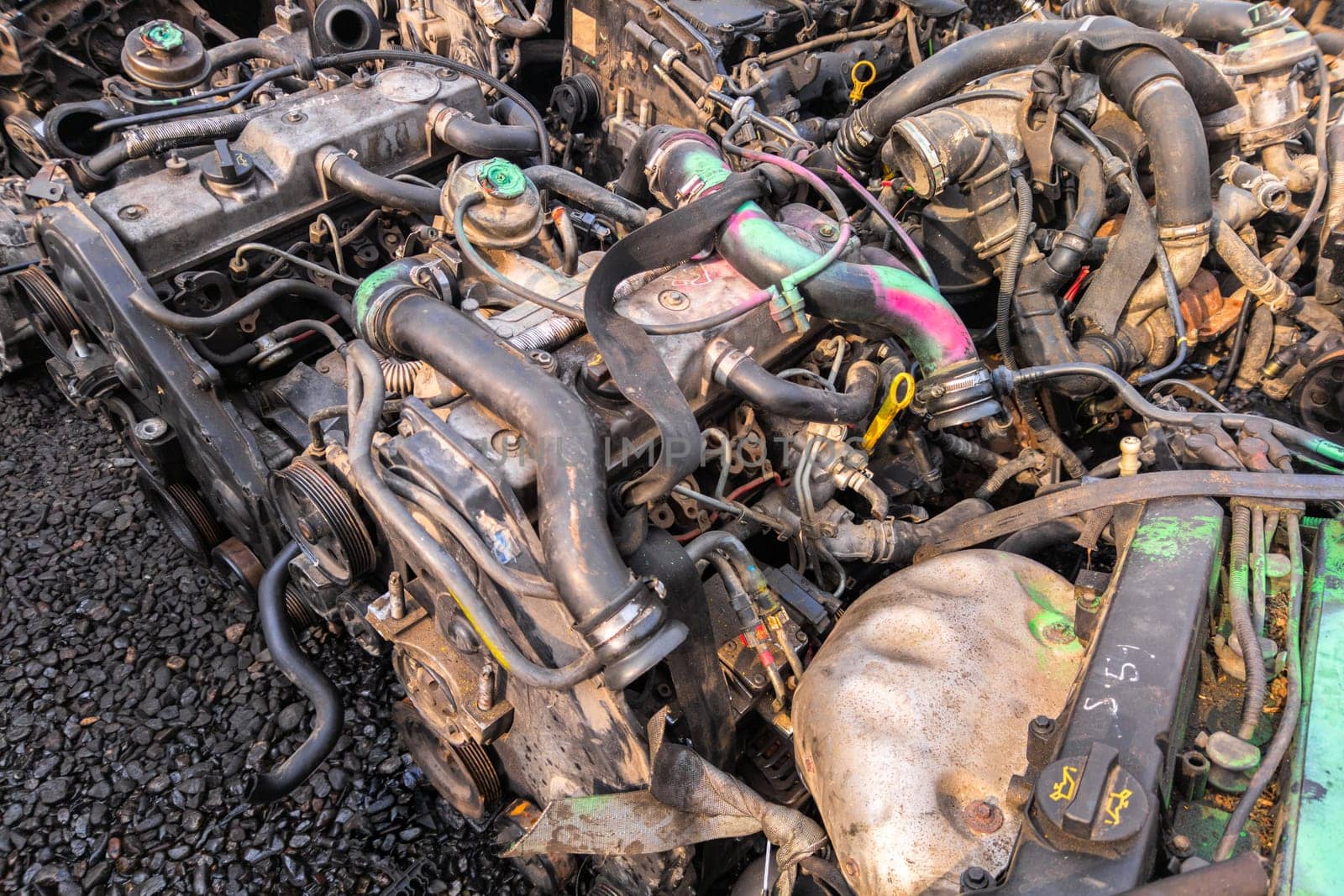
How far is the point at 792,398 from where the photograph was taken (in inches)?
84.3

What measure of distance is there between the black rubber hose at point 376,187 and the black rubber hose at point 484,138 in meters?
0.33

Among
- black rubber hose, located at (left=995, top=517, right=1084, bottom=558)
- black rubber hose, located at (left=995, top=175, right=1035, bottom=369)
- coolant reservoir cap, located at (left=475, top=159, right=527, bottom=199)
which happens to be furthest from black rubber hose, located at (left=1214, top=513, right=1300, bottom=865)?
coolant reservoir cap, located at (left=475, top=159, right=527, bottom=199)

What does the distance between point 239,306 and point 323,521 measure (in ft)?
2.71

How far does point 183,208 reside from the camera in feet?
9.75

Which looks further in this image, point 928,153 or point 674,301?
point 928,153

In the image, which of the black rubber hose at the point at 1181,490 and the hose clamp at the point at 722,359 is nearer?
the black rubber hose at the point at 1181,490

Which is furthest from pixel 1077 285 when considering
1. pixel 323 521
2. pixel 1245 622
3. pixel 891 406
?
pixel 323 521

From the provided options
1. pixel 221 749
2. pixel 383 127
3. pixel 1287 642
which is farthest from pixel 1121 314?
pixel 221 749

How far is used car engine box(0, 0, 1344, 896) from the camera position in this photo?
1731mm

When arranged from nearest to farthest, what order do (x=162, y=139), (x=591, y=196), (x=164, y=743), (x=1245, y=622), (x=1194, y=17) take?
(x=1245, y=622)
(x=591, y=196)
(x=164, y=743)
(x=162, y=139)
(x=1194, y=17)

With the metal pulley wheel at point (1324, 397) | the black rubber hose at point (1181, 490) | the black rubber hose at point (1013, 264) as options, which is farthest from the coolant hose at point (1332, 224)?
the black rubber hose at point (1181, 490)

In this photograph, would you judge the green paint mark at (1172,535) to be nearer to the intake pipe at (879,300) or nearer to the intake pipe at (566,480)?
the intake pipe at (879,300)

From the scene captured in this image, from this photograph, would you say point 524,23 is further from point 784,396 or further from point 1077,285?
point 784,396

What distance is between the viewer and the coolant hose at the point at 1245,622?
1.63m
